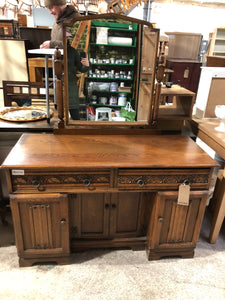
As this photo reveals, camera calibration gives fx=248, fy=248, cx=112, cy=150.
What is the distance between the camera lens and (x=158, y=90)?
1.69 metres

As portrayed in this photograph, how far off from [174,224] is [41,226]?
0.82 metres

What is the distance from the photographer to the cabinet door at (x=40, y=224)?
1.40m

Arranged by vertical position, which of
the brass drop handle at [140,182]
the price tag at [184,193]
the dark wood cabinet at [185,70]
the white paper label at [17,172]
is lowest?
the price tag at [184,193]

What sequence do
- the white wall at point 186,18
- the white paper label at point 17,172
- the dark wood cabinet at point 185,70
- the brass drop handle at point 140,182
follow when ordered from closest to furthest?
the white paper label at point 17,172 < the brass drop handle at point 140,182 < the dark wood cabinet at point 185,70 < the white wall at point 186,18

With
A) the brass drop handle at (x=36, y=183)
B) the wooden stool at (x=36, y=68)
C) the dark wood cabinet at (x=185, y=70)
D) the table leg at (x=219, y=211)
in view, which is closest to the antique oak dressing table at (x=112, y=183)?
the brass drop handle at (x=36, y=183)

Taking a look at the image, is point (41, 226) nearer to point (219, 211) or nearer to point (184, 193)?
point (184, 193)

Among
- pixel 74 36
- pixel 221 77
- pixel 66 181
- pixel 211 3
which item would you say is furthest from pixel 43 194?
pixel 211 3

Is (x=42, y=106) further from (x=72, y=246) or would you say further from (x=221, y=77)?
(x=221, y=77)

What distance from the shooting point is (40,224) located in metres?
1.47

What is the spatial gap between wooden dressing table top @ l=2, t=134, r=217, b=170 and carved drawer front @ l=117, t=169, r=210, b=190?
0.17 ft

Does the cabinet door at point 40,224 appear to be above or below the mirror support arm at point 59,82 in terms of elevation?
below

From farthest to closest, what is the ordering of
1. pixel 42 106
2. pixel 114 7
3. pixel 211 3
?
pixel 211 3, pixel 42 106, pixel 114 7

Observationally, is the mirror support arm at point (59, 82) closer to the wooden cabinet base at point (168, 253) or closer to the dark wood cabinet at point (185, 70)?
the wooden cabinet base at point (168, 253)

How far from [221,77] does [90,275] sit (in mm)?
1751
